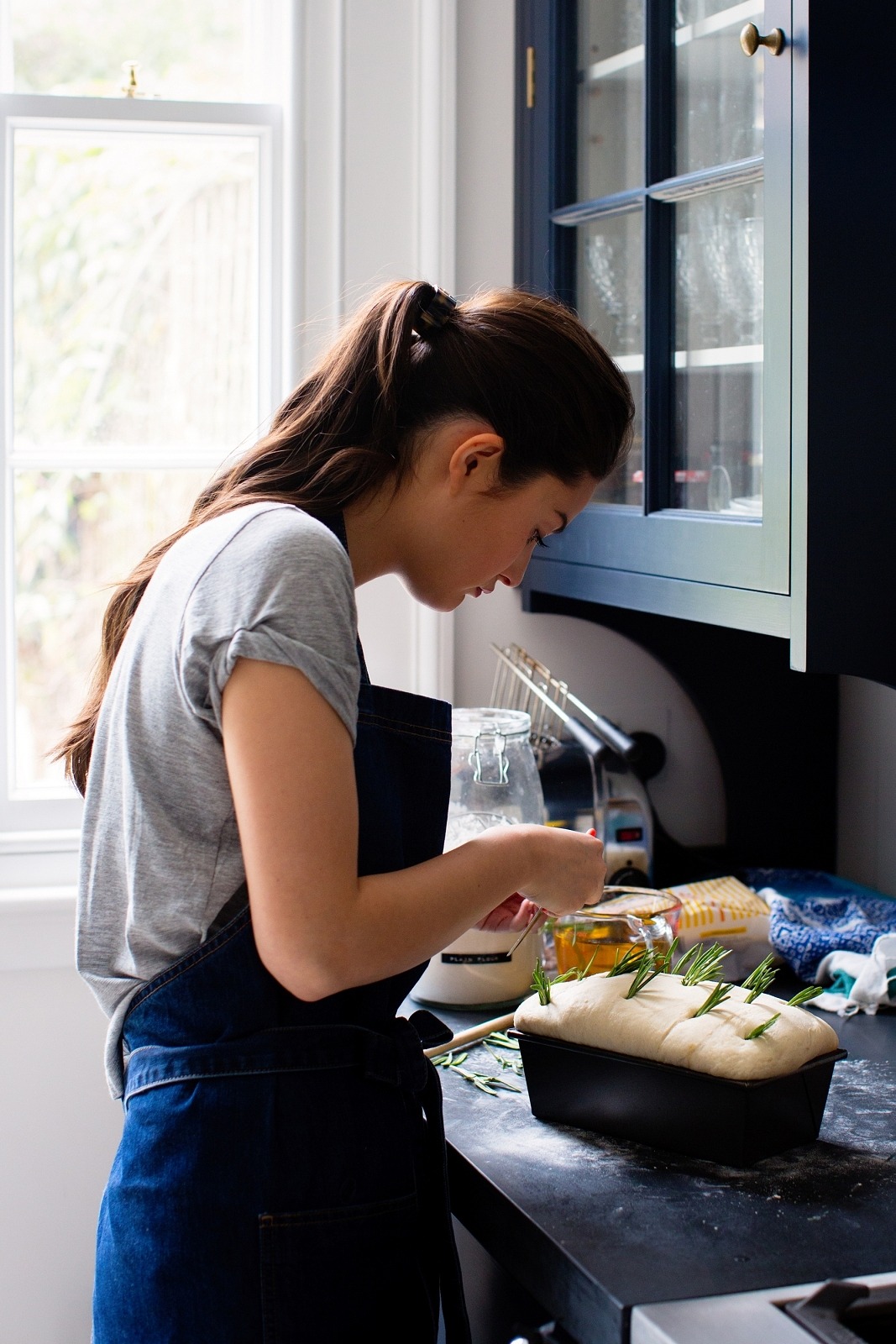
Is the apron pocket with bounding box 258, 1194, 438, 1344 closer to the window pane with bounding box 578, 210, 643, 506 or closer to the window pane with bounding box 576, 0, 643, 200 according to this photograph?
the window pane with bounding box 578, 210, 643, 506

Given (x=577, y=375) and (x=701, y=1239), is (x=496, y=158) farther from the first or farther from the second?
(x=701, y=1239)

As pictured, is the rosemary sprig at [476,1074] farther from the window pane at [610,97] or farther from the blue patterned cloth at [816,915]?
the window pane at [610,97]

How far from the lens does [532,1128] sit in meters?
1.10

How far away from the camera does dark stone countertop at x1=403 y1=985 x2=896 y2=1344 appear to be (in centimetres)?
86

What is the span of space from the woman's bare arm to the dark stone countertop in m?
0.23

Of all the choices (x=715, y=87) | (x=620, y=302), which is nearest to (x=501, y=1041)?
(x=620, y=302)

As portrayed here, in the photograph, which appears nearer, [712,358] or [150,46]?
[712,358]

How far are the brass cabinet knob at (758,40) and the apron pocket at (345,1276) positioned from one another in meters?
1.05

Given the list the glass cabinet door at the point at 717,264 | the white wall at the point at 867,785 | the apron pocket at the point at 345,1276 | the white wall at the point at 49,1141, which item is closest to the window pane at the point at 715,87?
the glass cabinet door at the point at 717,264

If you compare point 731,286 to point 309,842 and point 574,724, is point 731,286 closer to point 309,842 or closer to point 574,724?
point 574,724

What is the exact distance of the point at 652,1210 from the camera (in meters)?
0.95

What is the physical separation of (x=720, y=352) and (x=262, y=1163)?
98 centimetres

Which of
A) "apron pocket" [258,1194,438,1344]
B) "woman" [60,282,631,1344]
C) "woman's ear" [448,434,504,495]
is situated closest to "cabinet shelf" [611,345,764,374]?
"woman" [60,282,631,1344]

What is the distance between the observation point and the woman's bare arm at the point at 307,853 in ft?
2.64
